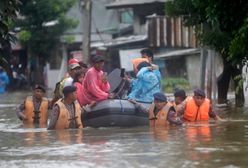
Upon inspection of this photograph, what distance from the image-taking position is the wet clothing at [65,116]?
551 inches

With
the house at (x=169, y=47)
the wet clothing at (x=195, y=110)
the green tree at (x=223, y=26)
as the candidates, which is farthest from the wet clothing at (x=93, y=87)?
the house at (x=169, y=47)

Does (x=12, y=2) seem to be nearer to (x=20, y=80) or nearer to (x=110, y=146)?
(x=110, y=146)

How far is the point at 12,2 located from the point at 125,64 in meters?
24.8

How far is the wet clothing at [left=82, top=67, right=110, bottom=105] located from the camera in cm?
1523

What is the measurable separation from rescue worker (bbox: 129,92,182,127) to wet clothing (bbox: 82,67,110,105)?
1.09 m

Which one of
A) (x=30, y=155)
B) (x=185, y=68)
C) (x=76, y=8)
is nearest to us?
(x=30, y=155)

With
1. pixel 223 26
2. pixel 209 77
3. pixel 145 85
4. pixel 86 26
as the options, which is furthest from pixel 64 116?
pixel 86 26

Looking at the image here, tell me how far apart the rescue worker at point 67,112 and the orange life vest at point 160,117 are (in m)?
1.36

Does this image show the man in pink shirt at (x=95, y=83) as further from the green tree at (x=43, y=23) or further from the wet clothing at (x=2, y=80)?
the green tree at (x=43, y=23)

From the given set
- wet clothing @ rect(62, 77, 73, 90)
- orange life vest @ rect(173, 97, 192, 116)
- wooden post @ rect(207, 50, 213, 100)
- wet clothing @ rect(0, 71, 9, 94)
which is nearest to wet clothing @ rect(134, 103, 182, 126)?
orange life vest @ rect(173, 97, 192, 116)

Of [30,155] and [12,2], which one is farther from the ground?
[12,2]

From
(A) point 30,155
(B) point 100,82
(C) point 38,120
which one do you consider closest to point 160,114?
(B) point 100,82

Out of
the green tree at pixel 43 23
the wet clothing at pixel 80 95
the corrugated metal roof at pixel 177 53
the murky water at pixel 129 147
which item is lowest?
the murky water at pixel 129 147

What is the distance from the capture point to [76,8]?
4419 cm
